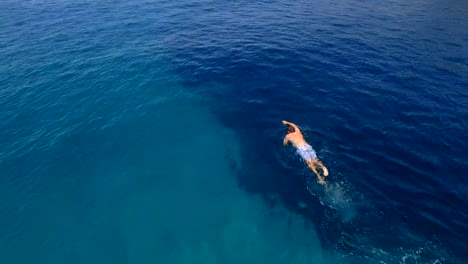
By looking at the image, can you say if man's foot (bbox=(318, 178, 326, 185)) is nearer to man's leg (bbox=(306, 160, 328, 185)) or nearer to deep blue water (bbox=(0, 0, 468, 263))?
man's leg (bbox=(306, 160, 328, 185))

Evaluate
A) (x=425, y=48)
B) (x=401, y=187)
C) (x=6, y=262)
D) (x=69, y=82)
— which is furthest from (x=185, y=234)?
(x=425, y=48)

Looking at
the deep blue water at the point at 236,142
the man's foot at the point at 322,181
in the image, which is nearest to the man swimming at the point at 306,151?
the man's foot at the point at 322,181

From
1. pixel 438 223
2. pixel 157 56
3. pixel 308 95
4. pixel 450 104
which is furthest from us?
pixel 157 56

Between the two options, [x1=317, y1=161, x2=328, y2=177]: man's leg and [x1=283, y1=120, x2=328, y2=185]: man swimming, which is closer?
[x1=317, y1=161, x2=328, y2=177]: man's leg

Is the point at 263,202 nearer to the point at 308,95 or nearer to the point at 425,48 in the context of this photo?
the point at 308,95

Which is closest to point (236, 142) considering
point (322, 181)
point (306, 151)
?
point (306, 151)

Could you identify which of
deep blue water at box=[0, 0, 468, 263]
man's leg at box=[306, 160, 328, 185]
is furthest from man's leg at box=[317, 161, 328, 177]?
deep blue water at box=[0, 0, 468, 263]

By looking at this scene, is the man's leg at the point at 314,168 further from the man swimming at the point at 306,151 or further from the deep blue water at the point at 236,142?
the deep blue water at the point at 236,142
